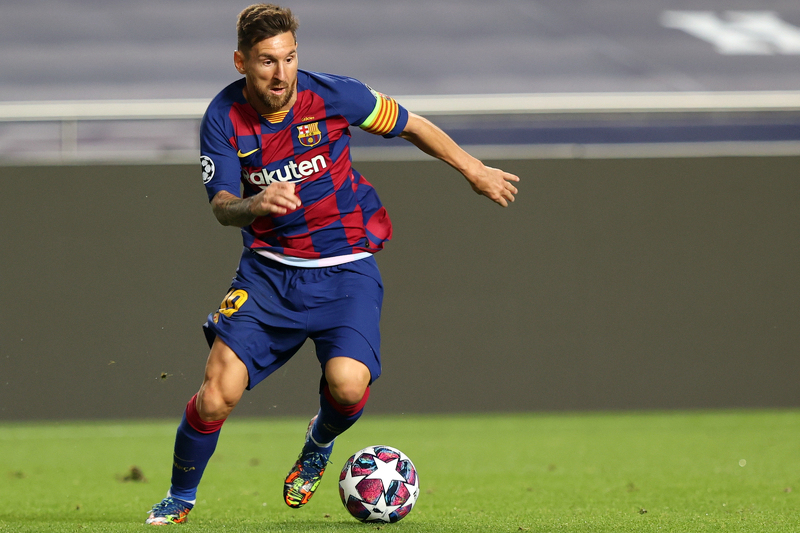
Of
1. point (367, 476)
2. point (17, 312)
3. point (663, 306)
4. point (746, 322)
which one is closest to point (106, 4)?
point (17, 312)

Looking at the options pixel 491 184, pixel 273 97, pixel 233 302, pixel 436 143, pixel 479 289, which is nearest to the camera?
pixel 273 97

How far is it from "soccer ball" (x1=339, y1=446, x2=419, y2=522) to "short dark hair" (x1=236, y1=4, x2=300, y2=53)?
5.11 feet

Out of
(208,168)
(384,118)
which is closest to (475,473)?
(384,118)

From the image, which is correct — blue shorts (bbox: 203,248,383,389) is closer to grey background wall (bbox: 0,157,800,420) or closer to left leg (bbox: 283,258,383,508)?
left leg (bbox: 283,258,383,508)

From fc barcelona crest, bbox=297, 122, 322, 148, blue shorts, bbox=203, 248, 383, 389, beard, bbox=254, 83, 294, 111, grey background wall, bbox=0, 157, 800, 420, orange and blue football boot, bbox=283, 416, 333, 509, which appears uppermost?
beard, bbox=254, 83, 294, 111

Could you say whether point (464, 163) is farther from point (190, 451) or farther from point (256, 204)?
point (190, 451)

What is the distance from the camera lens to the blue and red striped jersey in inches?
132

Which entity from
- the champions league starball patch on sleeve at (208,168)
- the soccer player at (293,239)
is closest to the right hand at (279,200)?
the soccer player at (293,239)

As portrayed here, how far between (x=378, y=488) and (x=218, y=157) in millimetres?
1304

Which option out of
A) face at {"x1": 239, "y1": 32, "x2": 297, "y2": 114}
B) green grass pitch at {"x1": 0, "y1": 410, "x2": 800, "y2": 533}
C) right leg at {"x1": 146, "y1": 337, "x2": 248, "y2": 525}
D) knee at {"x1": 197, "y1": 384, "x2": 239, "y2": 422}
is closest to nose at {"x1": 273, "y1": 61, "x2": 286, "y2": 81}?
face at {"x1": 239, "y1": 32, "x2": 297, "y2": 114}

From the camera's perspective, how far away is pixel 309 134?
Result: 11.4 feet

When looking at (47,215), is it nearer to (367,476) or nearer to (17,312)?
(17,312)

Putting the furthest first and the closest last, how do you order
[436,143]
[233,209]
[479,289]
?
[479,289] → [436,143] → [233,209]

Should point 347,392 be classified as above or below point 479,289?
above
